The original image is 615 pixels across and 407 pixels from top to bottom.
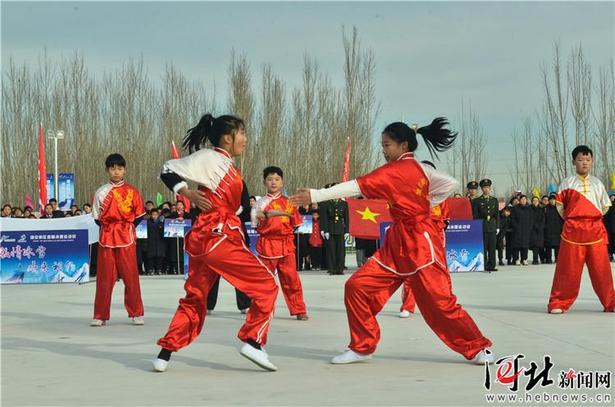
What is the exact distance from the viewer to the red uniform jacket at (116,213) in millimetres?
9562

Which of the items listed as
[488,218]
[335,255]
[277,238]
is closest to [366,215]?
[335,255]

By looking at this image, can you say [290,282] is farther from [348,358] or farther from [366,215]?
[366,215]

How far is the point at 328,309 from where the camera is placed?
1061 centimetres

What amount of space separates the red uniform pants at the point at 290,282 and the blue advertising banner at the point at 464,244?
24.9 feet

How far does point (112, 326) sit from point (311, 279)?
281 inches

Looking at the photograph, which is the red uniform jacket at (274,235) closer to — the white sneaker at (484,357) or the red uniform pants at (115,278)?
the red uniform pants at (115,278)

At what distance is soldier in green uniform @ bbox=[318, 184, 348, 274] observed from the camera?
57.0ft

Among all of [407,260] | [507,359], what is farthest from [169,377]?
[507,359]

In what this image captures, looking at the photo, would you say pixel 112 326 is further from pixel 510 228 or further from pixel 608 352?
pixel 510 228

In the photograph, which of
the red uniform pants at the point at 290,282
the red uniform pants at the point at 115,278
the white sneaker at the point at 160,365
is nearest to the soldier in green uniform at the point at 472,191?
the red uniform pants at the point at 290,282

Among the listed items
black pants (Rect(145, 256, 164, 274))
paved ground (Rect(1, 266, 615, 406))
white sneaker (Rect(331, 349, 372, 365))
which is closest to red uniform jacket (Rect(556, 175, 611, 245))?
paved ground (Rect(1, 266, 615, 406))

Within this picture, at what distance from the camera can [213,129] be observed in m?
6.52

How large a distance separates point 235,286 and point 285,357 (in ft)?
3.13

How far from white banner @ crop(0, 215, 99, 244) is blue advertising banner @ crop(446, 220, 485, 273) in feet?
21.9
